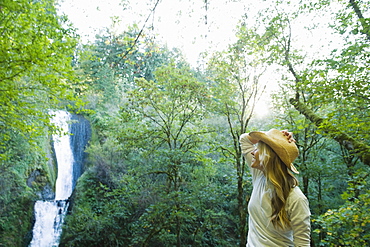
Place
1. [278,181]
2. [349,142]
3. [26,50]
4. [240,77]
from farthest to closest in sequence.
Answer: [240,77] → [26,50] → [349,142] → [278,181]

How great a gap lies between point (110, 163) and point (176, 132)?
421 cm

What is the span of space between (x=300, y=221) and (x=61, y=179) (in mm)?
12996

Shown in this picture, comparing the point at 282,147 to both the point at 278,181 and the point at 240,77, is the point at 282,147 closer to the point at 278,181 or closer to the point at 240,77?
the point at 278,181

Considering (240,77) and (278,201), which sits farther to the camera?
(240,77)

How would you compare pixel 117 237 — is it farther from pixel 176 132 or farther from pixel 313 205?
pixel 313 205

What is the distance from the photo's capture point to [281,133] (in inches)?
65.5

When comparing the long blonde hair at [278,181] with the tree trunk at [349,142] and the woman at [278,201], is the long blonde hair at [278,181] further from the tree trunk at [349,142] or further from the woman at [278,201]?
the tree trunk at [349,142]

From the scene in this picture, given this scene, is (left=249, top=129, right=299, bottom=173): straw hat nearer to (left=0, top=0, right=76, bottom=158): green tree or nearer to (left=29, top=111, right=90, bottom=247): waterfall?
(left=0, top=0, right=76, bottom=158): green tree

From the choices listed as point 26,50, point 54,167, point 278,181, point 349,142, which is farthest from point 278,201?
point 54,167

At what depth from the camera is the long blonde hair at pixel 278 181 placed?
56.1 inches

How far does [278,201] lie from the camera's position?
4.70ft

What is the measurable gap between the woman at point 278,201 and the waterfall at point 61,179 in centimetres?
663

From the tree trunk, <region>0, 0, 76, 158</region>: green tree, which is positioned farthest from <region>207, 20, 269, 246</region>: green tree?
<region>0, 0, 76, 158</region>: green tree

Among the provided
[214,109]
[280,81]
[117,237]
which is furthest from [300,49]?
[117,237]
